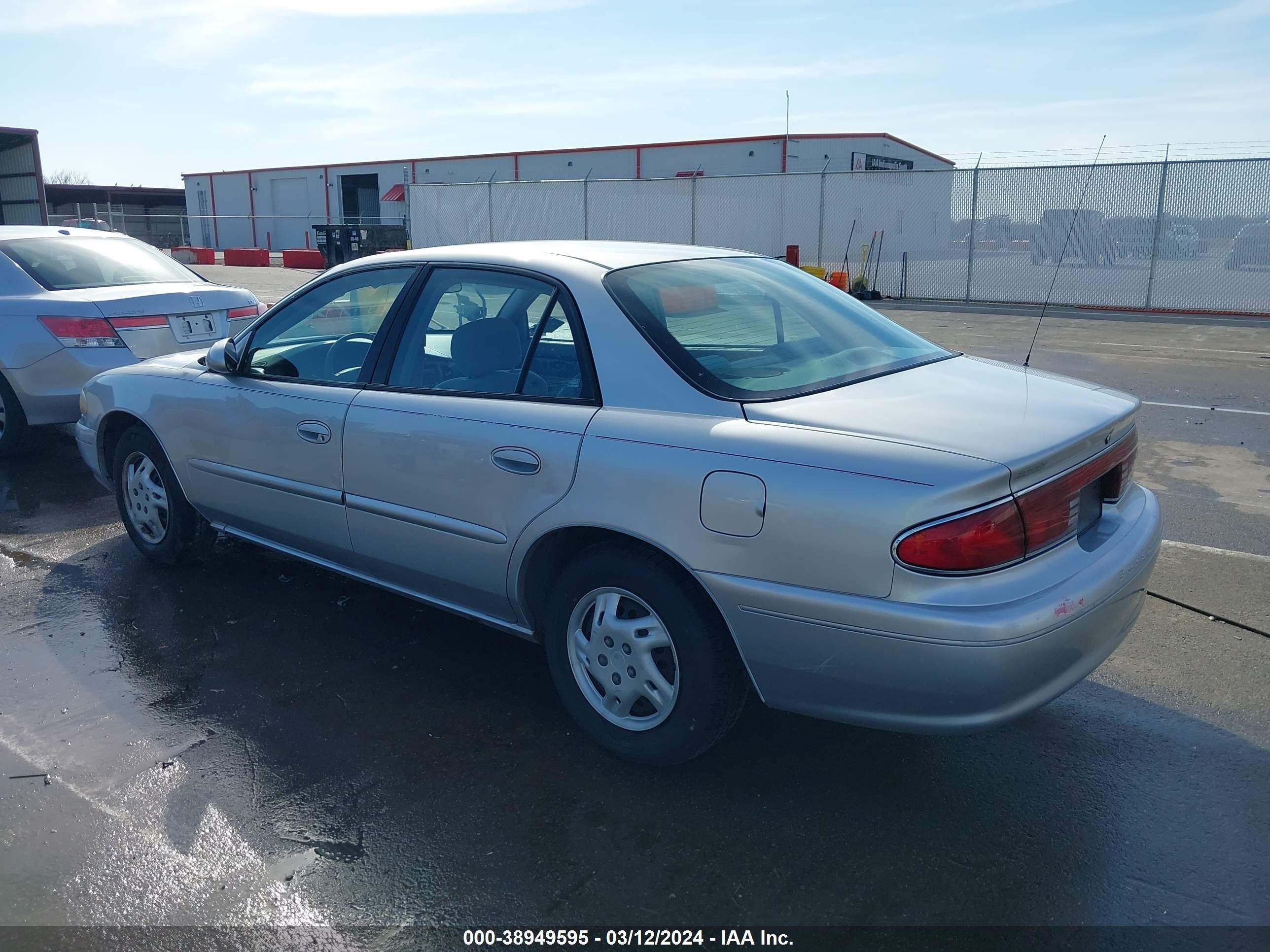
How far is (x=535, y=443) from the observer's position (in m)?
3.27

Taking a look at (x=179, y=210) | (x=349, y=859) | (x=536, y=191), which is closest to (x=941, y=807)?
(x=349, y=859)

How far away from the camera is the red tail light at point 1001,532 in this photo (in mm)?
2582

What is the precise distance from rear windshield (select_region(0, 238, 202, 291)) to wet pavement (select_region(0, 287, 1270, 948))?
11.8 ft

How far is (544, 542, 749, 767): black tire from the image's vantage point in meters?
2.96

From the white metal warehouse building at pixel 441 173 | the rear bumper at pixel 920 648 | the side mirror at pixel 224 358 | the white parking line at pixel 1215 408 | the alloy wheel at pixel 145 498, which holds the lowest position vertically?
the white parking line at pixel 1215 408

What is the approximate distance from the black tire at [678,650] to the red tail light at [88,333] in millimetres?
5031

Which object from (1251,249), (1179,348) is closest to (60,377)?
(1179,348)

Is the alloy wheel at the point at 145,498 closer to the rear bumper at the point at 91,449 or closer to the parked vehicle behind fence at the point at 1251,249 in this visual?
the rear bumper at the point at 91,449

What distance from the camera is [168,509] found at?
493 centimetres

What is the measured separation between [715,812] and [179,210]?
61412 mm

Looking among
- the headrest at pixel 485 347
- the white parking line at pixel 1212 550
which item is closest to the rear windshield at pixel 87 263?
the headrest at pixel 485 347

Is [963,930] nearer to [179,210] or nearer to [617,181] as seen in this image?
[617,181]

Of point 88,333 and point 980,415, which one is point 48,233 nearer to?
point 88,333

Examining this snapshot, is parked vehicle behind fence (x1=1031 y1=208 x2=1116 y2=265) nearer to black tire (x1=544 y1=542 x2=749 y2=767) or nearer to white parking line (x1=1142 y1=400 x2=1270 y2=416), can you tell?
white parking line (x1=1142 y1=400 x2=1270 y2=416)
